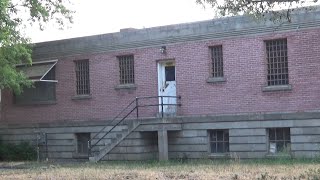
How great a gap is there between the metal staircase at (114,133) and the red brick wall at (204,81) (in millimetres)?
408

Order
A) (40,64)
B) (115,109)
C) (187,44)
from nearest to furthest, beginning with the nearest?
(187,44), (115,109), (40,64)

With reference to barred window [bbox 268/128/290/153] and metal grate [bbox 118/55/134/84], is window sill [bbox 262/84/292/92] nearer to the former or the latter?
barred window [bbox 268/128/290/153]

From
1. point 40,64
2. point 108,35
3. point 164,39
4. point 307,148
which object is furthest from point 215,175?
point 40,64

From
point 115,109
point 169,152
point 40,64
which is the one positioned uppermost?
point 40,64

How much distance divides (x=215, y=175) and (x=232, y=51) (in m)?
8.94

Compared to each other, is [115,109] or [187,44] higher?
[187,44]

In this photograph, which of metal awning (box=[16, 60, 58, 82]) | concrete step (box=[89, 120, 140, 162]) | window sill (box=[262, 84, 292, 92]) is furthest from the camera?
metal awning (box=[16, 60, 58, 82])

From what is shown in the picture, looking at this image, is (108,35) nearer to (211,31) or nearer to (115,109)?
(115,109)

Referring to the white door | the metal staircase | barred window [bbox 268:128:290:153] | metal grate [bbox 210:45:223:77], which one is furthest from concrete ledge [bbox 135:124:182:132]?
barred window [bbox 268:128:290:153]

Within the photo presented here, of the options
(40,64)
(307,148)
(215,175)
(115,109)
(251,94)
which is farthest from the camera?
(40,64)

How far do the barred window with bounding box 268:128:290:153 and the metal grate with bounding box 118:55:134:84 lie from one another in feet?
24.0

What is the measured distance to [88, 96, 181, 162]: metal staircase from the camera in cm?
2545

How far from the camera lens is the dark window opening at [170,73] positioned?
26.2 metres

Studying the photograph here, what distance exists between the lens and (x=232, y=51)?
79.4 feet
